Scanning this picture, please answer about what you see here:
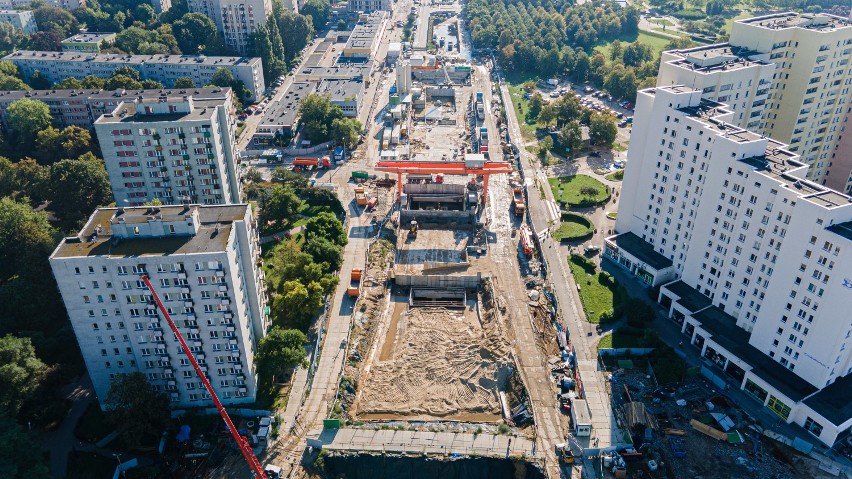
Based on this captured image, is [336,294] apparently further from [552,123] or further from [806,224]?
[552,123]

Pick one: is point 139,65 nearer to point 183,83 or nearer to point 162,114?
point 183,83

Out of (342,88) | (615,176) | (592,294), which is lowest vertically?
(592,294)

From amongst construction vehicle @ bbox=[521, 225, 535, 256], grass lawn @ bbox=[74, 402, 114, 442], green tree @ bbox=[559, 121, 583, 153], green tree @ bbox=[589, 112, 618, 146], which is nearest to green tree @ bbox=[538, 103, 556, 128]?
green tree @ bbox=[559, 121, 583, 153]

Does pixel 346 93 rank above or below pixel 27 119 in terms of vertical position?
below

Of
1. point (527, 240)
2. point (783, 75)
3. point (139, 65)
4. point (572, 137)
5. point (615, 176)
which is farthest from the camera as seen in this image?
point (139, 65)

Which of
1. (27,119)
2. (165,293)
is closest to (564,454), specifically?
(165,293)

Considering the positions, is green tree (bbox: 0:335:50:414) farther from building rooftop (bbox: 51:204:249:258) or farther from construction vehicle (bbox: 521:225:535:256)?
construction vehicle (bbox: 521:225:535:256)

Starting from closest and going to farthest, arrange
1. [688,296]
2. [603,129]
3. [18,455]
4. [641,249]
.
Answer: 1. [18,455]
2. [688,296]
3. [641,249]
4. [603,129]

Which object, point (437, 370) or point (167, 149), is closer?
point (437, 370)

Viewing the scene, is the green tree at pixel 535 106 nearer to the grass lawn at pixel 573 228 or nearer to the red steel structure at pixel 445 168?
the red steel structure at pixel 445 168
